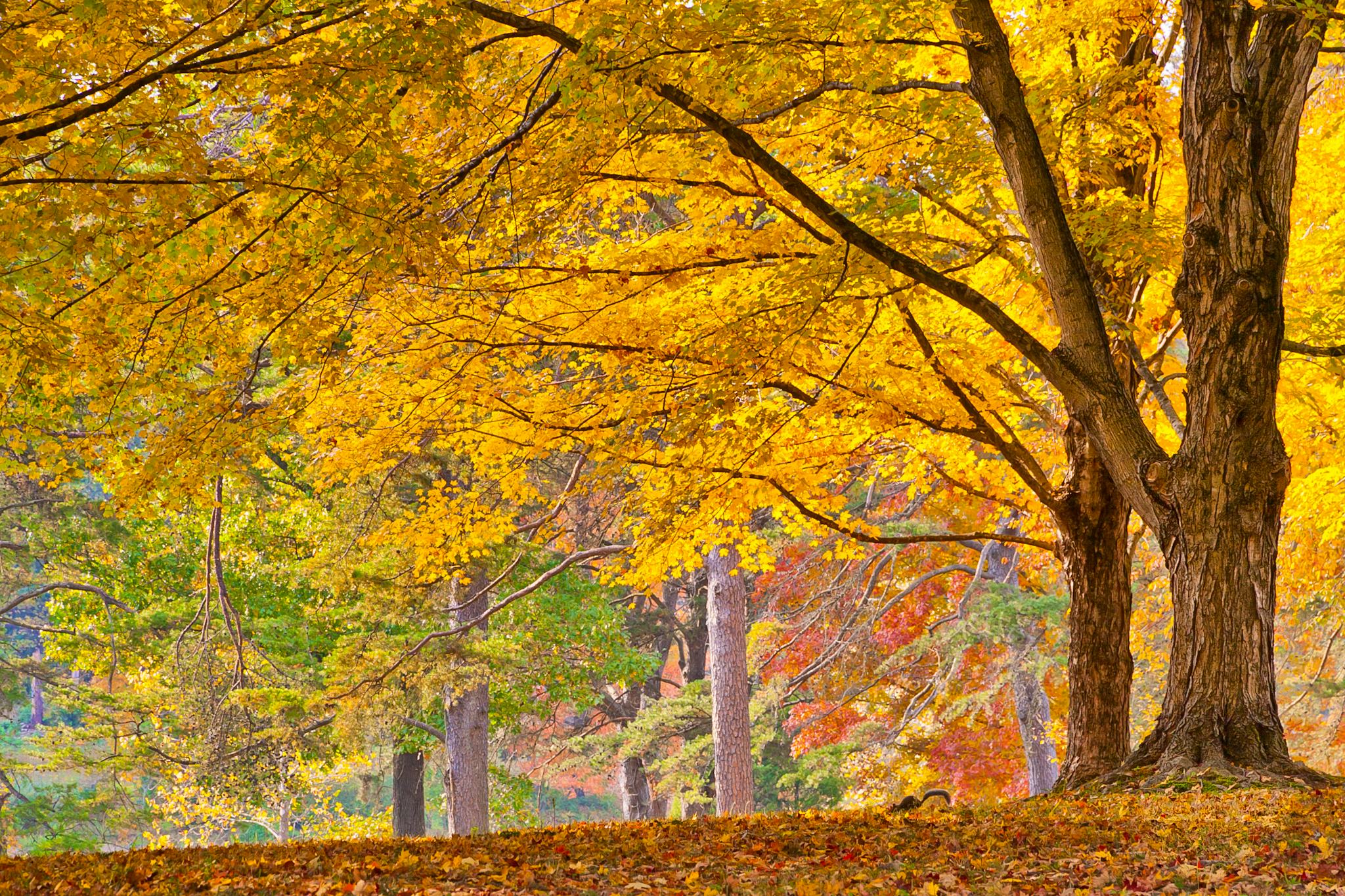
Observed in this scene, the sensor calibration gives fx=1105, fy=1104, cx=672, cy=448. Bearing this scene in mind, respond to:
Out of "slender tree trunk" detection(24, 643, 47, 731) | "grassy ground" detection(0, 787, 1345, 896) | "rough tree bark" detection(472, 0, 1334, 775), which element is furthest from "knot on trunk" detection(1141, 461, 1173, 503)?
"slender tree trunk" detection(24, 643, 47, 731)

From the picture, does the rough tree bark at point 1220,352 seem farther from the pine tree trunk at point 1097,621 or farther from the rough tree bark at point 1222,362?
the pine tree trunk at point 1097,621

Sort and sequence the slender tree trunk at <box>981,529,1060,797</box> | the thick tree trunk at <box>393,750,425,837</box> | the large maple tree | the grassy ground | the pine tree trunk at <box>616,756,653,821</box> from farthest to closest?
the pine tree trunk at <box>616,756,653,821</box>, the thick tree trunk at <box>393,750,425,837</box>, the slender tree trunk at <box>981,529,1060,797</box>, the large maple tree, the grassy ground

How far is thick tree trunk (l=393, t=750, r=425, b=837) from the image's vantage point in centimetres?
1773

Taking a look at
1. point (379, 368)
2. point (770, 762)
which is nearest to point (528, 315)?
point (379, 368)

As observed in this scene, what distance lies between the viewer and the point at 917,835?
4.85 metres

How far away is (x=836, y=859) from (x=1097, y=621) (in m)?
4.05

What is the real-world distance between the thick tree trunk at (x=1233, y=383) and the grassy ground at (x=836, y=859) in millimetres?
753

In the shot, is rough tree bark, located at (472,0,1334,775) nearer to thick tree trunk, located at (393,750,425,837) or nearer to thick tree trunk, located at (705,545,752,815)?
thick tree trunk, located at (705,545,752,815)

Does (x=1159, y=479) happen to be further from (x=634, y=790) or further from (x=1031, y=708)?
(x=634, y=790)

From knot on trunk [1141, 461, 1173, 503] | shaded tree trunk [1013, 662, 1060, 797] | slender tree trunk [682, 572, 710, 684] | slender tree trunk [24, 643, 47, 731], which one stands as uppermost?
slender tree trunk [24, 643, 47, 731]

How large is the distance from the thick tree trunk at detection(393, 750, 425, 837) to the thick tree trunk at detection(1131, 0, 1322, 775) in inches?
546

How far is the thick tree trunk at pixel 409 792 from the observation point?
17.7m

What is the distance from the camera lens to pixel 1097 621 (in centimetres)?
756

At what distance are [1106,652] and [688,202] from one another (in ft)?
13.7
